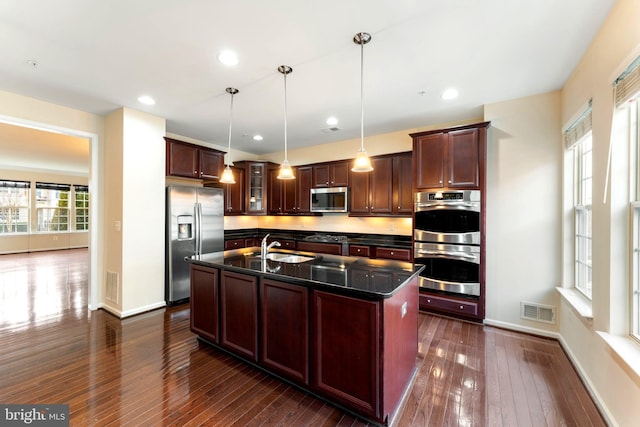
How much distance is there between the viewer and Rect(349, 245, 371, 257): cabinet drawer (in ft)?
15.5

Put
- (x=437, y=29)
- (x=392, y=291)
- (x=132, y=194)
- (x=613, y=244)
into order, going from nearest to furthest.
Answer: (x=392, y=291) < (x=613, y=244) < (x=437, y=29) < (x=132, y=194)

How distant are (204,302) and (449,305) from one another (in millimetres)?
3121

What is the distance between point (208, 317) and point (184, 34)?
2643 mm

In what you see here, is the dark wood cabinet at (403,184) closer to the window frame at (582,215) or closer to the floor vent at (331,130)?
the floor vent at (331,130)

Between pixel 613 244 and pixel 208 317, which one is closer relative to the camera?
pixel 613 244

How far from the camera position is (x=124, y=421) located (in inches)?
73.8

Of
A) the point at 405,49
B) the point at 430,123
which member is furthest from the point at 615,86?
the point at 430,123

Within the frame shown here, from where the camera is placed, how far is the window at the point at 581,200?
2.67 m

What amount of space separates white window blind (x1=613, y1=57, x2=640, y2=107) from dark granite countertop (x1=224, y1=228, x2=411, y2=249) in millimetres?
2893

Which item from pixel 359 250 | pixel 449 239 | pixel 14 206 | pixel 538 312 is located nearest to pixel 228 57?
pixel 449 239

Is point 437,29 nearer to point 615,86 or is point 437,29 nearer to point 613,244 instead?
point 615,86

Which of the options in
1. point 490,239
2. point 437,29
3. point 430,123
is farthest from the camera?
point 430,123

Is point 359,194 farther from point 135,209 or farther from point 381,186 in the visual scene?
point 135,209

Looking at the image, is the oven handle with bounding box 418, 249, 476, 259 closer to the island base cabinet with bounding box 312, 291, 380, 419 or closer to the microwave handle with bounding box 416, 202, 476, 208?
the microwave handle with bounding box 416, 202, 476, 208
